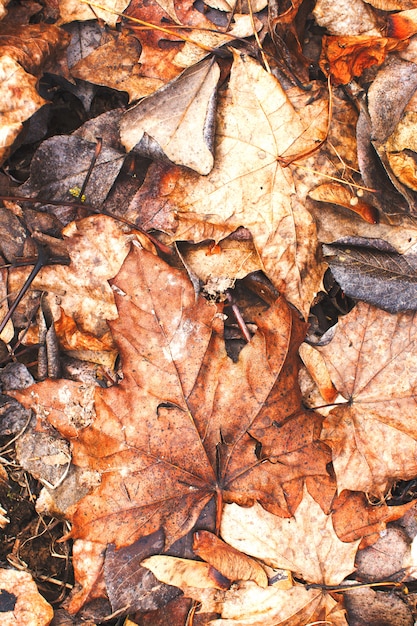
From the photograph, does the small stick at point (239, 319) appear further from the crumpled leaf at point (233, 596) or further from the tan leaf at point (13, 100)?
the tan leaf at point (13, 100)

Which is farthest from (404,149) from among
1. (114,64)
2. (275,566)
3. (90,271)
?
(275,566)

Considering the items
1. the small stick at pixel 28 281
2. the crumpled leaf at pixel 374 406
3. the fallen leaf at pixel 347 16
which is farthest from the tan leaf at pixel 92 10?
the crumpled leaf at pixel 374 406

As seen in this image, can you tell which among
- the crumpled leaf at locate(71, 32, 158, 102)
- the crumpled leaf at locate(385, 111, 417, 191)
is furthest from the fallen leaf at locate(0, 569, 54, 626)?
the crumpled leaf at locate(385, 111, 417, 191)

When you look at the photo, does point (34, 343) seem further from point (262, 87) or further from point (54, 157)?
point (262, 87)

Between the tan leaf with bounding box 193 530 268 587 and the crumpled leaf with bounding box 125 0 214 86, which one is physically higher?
the crumpled leaf with bounding box 125 0 214 86

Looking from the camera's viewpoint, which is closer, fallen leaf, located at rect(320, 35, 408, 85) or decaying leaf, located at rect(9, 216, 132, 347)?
fallen leaf, located at rect(320, 35, 408, 85)

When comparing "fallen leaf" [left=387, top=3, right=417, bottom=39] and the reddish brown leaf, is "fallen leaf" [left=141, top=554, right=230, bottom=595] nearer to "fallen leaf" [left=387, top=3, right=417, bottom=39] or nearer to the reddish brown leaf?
the reddish brown leaf
